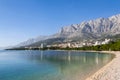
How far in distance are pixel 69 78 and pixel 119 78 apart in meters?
8.14

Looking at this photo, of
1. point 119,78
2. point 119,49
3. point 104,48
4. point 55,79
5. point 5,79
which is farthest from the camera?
point 104,48

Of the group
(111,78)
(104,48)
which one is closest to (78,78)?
(111,78)

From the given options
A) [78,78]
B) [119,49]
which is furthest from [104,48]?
[78,78]

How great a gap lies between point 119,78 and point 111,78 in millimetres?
1138

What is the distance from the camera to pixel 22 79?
3375cm

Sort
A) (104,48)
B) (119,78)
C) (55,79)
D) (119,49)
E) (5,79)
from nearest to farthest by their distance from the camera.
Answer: (119,78) → (55,79) → (5,79) → (119,49) → (104,48)

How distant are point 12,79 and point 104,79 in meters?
Result: 14.9

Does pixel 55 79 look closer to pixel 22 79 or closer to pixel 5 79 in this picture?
pixel 22 79

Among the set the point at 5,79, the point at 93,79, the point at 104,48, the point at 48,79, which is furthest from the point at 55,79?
the point at 104,48

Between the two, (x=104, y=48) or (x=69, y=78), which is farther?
(x=104, y=48)

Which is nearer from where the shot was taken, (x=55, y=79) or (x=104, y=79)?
(x=104, y=79)

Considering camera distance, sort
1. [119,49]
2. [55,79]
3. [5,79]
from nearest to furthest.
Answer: [55,79] < [5,79] < [119,49]

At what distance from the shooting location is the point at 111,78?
28.8 meters

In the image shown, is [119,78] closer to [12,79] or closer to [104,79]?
[104,79]
